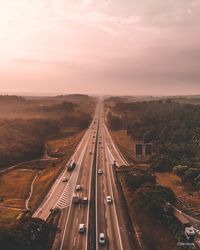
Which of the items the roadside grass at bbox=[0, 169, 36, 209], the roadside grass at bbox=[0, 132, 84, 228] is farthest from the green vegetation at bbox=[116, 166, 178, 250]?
the roadside grass at bbox=[0, 169, 36, 209]

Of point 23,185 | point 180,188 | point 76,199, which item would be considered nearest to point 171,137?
point 180,188

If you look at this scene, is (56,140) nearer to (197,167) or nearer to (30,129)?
(30,129)

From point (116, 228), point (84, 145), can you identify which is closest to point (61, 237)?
point (116, 228)

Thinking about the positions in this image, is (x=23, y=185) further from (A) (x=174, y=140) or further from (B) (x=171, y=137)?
(B) (x=171, y=137)

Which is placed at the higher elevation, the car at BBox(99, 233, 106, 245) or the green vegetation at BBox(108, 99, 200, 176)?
the green vegetation at BBox(108, 99, 200, 176)

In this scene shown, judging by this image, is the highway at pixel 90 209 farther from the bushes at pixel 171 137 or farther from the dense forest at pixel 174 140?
the dense forest at pixel 174 140

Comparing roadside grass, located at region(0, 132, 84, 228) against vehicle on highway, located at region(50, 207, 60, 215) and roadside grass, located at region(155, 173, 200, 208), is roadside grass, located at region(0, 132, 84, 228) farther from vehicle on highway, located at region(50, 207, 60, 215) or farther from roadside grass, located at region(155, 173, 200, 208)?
roadside grass, located at region(155, 173, 200, 208)

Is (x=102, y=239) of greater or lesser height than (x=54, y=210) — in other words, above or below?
below
